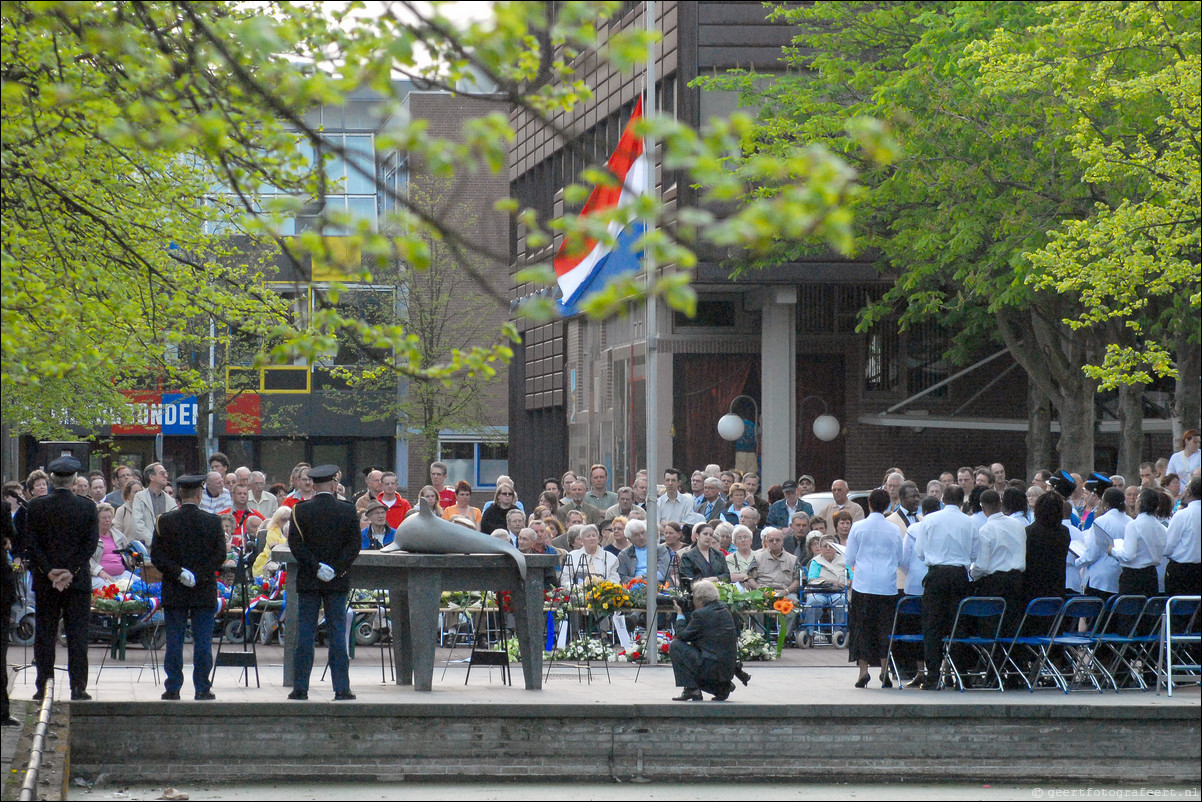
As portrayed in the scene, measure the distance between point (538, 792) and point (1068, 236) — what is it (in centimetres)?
1314

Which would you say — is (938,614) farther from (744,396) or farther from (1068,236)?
(744,396)

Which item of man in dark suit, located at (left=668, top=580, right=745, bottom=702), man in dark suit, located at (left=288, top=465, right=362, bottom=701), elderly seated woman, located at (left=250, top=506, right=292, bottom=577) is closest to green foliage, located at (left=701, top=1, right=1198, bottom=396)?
man in dark suit, located at (left=668, top=580, right=745, bottom=702)

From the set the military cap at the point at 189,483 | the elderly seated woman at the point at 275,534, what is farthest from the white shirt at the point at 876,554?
the elderly seated woman at the point at 275,534

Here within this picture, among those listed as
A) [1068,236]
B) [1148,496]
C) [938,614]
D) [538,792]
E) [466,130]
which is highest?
[1068,236]

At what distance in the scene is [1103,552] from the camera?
1505cm

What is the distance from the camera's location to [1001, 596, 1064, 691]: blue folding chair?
560 inches

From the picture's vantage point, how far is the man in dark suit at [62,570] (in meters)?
12.5

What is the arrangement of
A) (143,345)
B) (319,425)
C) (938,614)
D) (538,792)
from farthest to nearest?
(319,425) < (143,345) < (938,614) < (538,792)

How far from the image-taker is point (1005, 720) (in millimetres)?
12562

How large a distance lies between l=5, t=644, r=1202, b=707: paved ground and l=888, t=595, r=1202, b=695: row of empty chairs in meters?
0.39

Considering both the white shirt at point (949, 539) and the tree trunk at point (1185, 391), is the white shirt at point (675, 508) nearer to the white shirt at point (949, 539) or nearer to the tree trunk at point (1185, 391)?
the white shirt at point (949, 539)

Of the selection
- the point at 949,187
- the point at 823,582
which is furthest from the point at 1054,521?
the point at 949,187

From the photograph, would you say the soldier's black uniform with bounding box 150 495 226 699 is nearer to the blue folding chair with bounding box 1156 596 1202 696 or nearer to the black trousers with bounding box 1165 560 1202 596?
the blue folding chair with bounding box 1156 596 1202 696

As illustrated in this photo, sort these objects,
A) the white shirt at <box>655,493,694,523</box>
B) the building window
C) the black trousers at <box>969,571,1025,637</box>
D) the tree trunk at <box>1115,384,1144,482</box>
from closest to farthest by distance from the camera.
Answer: the black trousers at <box>969,571,1025,637</box> → the white shirt at <box>655,493,694,523</box> → the tree trunk at <box>1115,384,1144,482</box> → the building window
